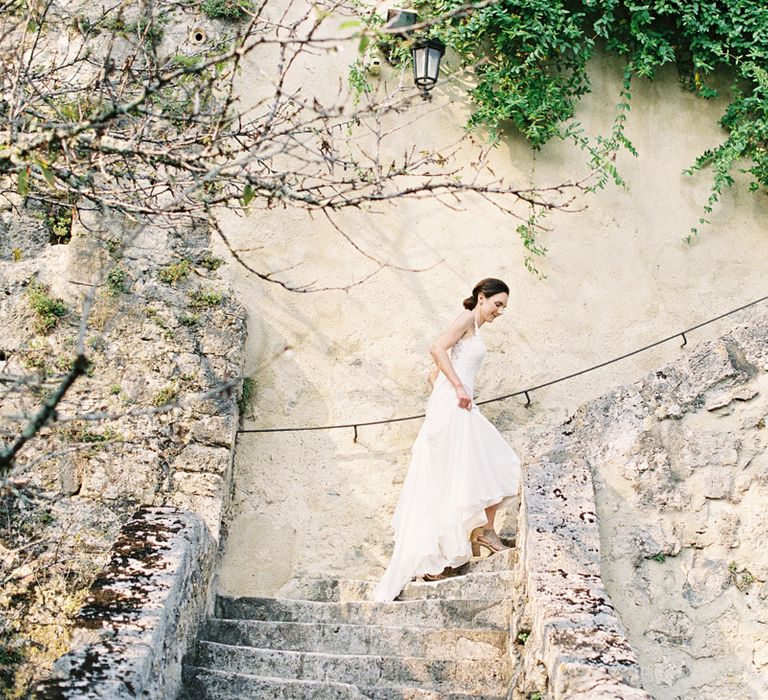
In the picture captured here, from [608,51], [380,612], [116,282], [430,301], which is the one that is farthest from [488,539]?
[608,51]

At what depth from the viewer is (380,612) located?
5449 mm

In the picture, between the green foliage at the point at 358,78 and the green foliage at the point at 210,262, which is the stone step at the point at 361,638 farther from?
the green foliage at the point at 358,78

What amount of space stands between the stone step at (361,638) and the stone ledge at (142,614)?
0.77ft

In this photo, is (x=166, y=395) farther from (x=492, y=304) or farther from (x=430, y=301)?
(x=492, y=304)

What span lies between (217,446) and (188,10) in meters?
3.57

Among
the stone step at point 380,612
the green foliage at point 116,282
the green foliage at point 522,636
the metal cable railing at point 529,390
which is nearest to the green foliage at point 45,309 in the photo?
the green foliage at point 116,282

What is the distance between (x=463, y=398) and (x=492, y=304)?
625 mm

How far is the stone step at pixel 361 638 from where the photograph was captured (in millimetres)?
5020

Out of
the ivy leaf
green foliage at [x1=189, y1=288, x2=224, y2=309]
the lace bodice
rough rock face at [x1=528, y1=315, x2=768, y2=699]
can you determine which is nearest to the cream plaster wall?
green foliage at [x1=189, y1=288, x2=224, y2=309]

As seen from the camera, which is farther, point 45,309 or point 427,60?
point 427,60

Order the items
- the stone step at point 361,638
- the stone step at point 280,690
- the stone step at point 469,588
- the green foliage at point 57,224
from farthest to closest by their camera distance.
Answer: the green foliage at point 57,224 → the stone step at point 469,588 → the stone step at point 361,638 → the stone step at point 280,690

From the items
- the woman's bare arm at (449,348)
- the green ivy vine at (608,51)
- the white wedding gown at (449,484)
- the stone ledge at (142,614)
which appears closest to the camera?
the stone ledge at (142,614)

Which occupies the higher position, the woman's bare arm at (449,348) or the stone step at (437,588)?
the woman's bare arm at (449,348)

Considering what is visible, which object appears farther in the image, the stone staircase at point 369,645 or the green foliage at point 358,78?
the green foliage at point 358,78
